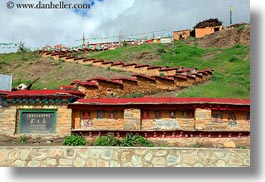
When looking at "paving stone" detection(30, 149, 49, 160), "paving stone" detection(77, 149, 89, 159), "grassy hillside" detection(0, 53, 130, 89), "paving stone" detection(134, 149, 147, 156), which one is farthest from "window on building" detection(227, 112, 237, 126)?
"grassy hillside" detection(0, 53, 130, 89)

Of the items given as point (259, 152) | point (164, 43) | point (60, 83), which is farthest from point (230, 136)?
point (164, 43)

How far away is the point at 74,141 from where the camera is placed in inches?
312

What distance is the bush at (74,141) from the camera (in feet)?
25.6

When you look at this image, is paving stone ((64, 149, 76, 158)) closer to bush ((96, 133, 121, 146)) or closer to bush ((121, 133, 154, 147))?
bush ((96, 133, 121, 146))

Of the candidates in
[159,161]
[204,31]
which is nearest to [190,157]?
[159,161]

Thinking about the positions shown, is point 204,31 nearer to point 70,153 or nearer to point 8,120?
point 8,120

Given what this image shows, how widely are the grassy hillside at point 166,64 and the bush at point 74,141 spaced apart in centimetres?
397

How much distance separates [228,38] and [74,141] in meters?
16.0

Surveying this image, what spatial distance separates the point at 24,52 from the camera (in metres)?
24.4

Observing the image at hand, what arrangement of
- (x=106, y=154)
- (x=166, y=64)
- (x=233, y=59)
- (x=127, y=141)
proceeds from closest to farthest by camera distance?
1. (x=106, y=154)
2. (x=127, y=141)
3. (x=233, y=59)
4. (x=166, y=64)

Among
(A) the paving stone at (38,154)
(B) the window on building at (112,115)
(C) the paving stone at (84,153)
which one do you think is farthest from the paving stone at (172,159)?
(A) the paving stone at (38,154)

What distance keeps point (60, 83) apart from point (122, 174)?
27.3 feet

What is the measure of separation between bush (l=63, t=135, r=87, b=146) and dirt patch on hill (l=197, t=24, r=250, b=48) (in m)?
14.1

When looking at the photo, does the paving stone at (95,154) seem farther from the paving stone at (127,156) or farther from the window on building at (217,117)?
the window on building at (217,117)
